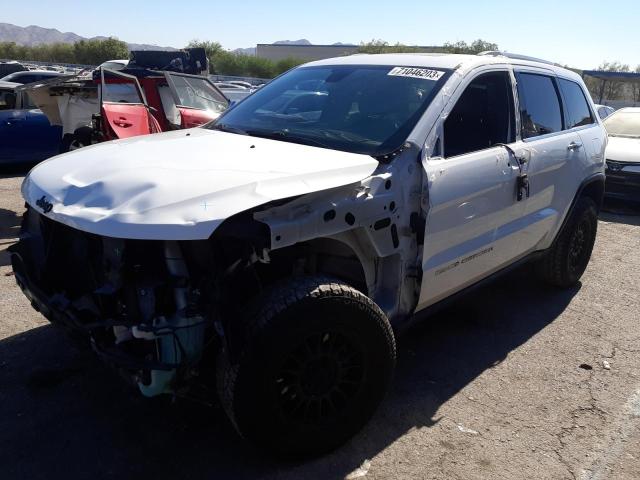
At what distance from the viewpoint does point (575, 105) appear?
4.85 metres

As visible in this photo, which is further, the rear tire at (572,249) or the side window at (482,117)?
the rear tire at (572,249)

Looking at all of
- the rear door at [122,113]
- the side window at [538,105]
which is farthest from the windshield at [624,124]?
the rear door at [122,113]

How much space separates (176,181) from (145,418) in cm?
138

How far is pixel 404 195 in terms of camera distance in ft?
9.55

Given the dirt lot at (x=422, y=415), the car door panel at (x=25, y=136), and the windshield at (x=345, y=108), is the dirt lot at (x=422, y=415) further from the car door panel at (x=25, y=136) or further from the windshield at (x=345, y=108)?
the car door panel at (x=25, y=136)

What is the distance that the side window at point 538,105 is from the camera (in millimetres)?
3998

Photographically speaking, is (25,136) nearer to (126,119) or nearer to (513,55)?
(126,119)

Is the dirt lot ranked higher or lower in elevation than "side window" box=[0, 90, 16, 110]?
lower

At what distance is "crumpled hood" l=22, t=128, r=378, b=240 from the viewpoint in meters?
2.21

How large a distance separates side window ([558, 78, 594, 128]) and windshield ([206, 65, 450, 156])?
1810 millimetres

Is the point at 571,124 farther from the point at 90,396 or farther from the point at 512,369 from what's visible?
the point at 90,396

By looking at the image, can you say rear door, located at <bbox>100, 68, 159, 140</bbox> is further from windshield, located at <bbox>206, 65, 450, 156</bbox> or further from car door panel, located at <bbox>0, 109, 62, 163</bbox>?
windshield, located at <bbox>206, 65, 450, 156</bbox>

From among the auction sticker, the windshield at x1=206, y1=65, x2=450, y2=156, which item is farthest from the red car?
the auction sticker

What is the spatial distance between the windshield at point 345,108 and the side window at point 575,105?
181 cm
